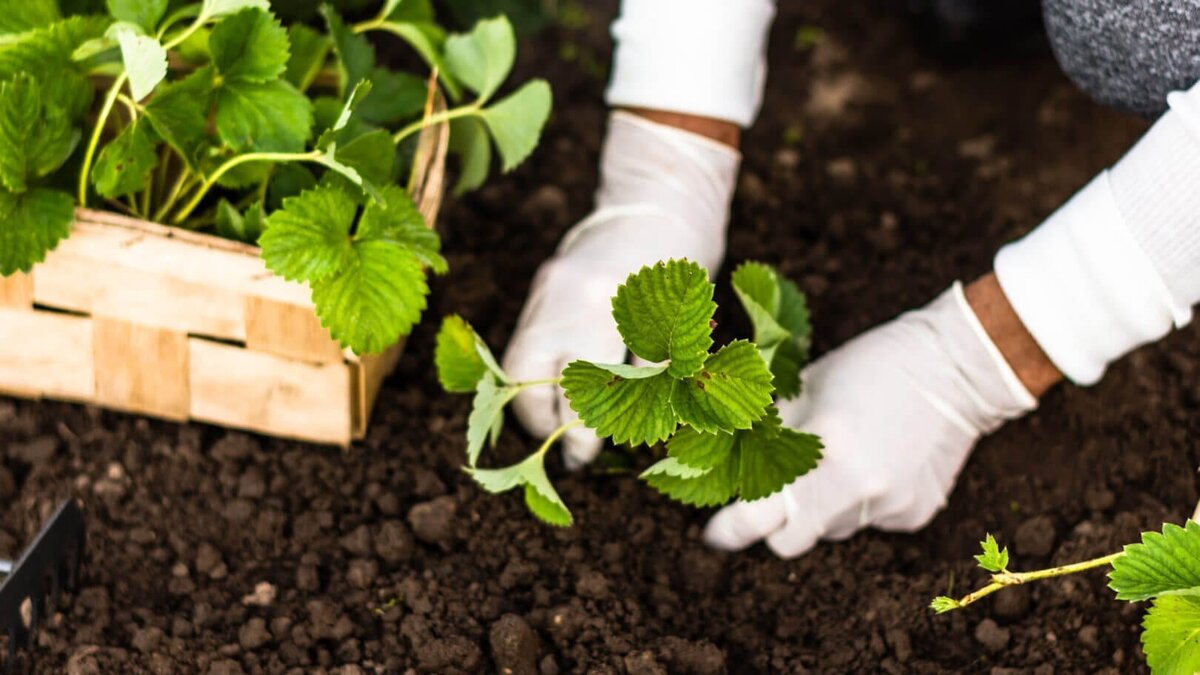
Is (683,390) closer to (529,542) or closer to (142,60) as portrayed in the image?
(529,542)

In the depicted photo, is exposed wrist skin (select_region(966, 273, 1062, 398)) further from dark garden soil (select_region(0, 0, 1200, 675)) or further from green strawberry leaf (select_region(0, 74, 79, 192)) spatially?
green strawberry leaf (select_region(0, 74, 79, 192))

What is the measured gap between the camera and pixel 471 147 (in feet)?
4.65

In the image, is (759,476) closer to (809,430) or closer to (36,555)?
(809,430)

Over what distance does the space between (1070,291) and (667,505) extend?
0.46m

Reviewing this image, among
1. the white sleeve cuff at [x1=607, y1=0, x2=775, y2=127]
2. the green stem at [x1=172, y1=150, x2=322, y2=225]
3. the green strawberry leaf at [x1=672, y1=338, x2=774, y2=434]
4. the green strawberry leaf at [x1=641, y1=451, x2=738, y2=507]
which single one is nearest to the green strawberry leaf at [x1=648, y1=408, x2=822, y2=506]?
the green strawberry leaf at [x1=641, y1=451, x2=738, y2=507]

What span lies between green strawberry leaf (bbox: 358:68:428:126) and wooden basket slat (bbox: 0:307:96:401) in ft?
1.18

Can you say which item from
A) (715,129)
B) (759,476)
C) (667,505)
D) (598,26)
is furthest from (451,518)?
(598,26)

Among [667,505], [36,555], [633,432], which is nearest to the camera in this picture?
[633,432]

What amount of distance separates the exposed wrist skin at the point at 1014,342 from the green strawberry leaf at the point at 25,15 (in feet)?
3.20

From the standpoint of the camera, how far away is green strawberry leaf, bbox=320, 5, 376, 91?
1.26 meters

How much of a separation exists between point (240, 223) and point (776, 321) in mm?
542

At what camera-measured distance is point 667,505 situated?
137 centimetres

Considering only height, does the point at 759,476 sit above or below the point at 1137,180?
below

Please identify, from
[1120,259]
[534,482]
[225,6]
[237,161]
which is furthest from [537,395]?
[1120,259]
